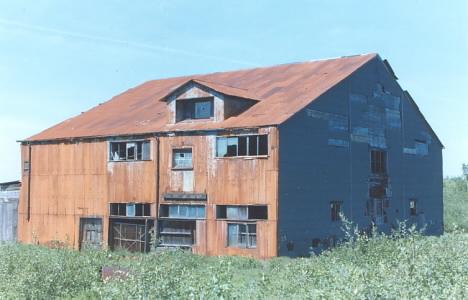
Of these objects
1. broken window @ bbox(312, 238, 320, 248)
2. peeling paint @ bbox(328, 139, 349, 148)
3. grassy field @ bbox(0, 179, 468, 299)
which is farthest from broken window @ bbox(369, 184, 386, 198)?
grassy field @ bbox(0, 179, 468, 299)

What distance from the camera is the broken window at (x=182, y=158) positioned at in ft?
95.9

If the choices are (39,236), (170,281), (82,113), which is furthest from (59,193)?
(170,281)

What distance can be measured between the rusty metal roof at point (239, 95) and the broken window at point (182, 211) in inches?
147

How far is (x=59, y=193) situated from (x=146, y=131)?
705 cm

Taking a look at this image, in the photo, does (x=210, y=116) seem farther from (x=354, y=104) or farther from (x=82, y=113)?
(x=82, y=113)

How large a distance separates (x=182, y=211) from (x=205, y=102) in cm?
546

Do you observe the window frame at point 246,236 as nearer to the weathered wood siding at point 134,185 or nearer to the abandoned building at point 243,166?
the abandoned building at point 243,166

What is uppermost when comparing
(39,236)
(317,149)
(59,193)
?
(317,149)

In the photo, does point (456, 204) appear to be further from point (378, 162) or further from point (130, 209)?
point (130, 209)

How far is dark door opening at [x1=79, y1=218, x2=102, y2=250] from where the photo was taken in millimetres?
32000

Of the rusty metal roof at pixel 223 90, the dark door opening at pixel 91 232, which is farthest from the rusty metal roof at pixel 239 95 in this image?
the dark door opening at pixel 91 232

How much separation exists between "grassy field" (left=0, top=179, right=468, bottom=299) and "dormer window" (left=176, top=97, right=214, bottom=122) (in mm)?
9083

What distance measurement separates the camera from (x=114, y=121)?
3497 centimetres

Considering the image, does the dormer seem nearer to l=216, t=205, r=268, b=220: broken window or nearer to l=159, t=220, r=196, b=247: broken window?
l=216, t=205, r=268, b=220: broken window
